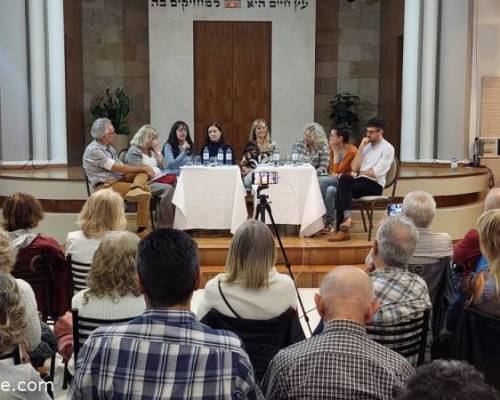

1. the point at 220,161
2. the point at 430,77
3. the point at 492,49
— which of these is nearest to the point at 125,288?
the point at 220,161

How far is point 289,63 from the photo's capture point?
10641 mm

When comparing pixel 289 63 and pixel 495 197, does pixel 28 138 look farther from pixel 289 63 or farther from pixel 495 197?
pixel 495 197

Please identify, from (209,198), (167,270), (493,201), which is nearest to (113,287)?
(167,270)

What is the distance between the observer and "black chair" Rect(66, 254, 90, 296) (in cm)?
352

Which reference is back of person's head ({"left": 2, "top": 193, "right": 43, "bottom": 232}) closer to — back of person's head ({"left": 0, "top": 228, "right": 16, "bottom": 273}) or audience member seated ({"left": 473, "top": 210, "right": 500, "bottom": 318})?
back of person's head ({"left": 0, "top": 228, "right": 16, "bottom": 273})

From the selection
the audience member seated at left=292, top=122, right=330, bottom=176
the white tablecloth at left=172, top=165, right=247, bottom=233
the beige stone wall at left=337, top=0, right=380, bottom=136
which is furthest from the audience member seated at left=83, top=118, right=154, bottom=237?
the beige stone wall at left=337, top=0, right=380, bottom=136

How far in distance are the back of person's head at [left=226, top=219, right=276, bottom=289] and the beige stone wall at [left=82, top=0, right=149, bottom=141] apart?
342 inches

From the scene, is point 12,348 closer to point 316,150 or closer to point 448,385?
point 448,385

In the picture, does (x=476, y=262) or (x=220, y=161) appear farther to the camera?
(x=220, y=161)

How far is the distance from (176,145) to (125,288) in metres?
4.25

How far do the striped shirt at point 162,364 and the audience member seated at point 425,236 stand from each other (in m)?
1.95

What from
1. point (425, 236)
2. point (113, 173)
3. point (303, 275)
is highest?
point (113, 173)

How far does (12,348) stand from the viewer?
74.2 inches

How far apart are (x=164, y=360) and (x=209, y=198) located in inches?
179
